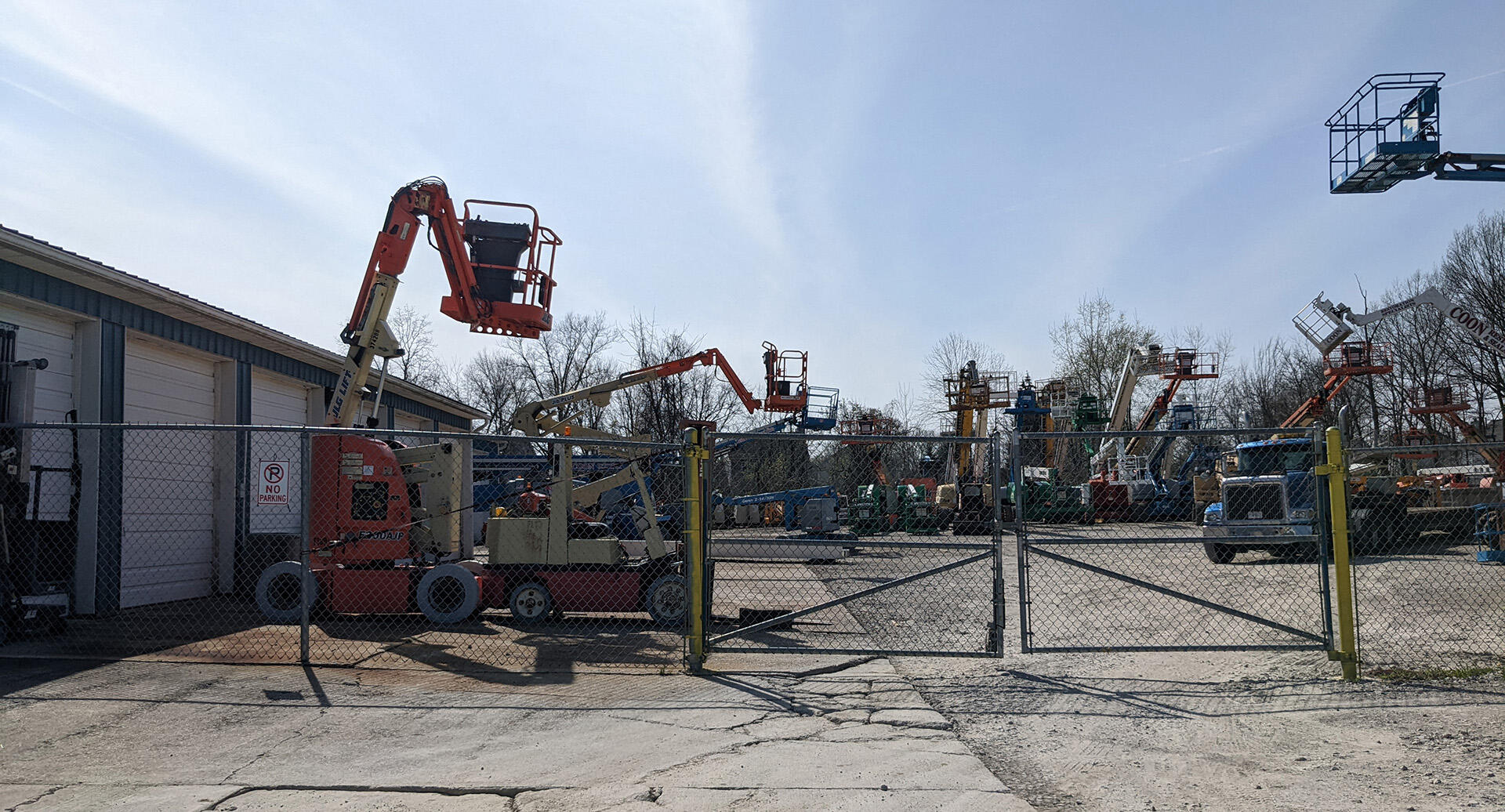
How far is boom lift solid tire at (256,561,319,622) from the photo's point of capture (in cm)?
991

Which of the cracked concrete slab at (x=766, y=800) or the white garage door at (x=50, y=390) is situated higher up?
the white garage door at (x=50, y=390)

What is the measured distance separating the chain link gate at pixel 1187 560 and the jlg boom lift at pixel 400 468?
6.62m

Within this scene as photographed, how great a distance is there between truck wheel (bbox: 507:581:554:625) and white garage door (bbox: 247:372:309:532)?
4930mm

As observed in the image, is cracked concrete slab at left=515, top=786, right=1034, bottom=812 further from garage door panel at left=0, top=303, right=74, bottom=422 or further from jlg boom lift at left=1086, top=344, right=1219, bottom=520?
jlg boom lift at left=1086, top=344, right=1219, bottom=520

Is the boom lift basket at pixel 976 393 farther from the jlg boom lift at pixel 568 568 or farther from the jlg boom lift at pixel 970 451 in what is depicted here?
the jlg boom lift at pixel 568 568

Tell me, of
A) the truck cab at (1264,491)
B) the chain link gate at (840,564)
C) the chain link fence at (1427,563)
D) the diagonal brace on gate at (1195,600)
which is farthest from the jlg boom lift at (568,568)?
the truck cab at (1264,491)

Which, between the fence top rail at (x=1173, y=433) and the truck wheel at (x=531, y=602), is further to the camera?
the truck wheel at (x=531, y=602)

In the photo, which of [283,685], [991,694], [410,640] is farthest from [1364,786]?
[410,640]

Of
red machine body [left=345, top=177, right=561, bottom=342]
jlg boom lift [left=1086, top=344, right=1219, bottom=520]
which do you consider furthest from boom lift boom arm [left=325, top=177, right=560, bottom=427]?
jlg boom lift [left=1086, top=344, right=1219, bottom=520]

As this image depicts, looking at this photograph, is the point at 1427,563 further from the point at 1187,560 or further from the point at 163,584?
the point at 163,584

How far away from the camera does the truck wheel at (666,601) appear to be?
10086 mm

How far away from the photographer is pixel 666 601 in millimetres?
10133

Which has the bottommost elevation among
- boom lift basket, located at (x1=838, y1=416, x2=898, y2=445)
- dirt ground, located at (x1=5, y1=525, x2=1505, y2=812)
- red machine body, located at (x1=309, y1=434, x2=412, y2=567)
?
dirt ground, located at (x1=5, y1=525, x2=1505, y2=812)

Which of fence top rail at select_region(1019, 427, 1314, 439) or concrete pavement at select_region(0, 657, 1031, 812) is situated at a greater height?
fence top rail at select_region(1019, 427, 1314, 439)
